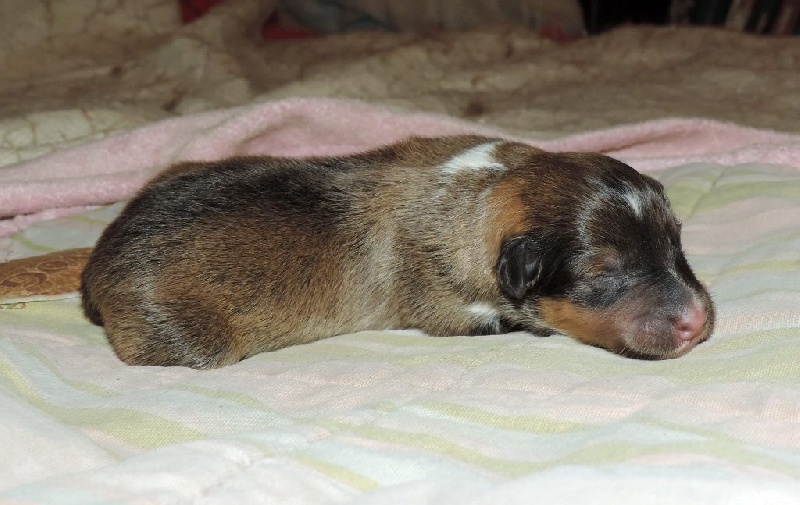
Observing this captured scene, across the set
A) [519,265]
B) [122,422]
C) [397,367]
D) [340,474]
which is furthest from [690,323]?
[122,422]

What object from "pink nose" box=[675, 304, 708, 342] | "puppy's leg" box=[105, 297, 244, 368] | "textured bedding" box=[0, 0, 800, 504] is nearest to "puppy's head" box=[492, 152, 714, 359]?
"pink nose" box=[675, 304, 708, 342]

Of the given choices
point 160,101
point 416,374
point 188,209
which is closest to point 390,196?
point 188,209

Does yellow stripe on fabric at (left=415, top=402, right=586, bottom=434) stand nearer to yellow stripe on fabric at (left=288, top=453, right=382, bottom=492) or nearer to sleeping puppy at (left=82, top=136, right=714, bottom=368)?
yellow stripe on fabric at (left=288, top=453, right=382, bottom=492)

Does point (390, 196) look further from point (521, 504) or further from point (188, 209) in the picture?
point (521, 504)

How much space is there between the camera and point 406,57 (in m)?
7.16

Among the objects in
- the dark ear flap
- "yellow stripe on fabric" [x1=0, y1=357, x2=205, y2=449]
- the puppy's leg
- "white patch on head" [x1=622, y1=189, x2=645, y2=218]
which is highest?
"white patch on head" [x1=622, y1=189, x2=645, y2=218]

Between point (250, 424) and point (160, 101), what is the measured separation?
171 inches

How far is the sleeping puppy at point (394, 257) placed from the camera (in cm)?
304

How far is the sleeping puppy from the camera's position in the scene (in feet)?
9.98

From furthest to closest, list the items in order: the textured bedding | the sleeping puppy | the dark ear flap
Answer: the dark ear flap, the sleeping puppy, the textured bedding

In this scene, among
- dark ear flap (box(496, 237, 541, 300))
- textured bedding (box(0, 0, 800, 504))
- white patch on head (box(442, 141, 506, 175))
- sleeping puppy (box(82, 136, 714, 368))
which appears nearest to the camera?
textured bedding (box(0, 0, 800, 504))

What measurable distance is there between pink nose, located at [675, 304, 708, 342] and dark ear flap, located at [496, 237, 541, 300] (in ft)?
1.78

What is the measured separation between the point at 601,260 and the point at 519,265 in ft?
0.97

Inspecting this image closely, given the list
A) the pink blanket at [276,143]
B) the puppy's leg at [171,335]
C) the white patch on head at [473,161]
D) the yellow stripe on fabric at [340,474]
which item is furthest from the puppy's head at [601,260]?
the pink blanket at [276,143]
